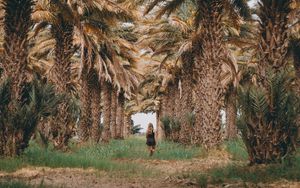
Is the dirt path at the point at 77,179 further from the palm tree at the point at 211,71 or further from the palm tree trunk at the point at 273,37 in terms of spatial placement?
the palm tree at the point at 211,71

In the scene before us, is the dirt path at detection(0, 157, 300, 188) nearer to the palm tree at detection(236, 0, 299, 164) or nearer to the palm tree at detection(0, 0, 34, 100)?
the palm tree at detection(236, 0, 299, 164)

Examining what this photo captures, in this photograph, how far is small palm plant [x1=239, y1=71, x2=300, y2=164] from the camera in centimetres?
1134

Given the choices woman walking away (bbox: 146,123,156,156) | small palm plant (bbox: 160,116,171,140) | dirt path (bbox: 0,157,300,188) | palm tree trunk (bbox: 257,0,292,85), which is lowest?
dirt path (bbox: 0,157,300,188)

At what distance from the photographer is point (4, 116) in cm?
1313

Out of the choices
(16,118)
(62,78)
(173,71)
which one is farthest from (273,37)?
(173,71)

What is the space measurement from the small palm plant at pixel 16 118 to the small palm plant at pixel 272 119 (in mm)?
5943

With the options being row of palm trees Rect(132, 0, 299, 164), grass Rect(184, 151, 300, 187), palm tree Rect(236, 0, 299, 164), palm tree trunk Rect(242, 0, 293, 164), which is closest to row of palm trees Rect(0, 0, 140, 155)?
row of palm trees Rect(132, 0, 299, 164)

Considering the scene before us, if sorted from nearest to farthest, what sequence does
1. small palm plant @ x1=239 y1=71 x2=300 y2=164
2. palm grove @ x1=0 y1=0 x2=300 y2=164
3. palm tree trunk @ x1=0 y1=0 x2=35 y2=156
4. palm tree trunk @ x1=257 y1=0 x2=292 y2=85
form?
small palm plant @ x1=239 y1=71 x2=300 y2=164 → palm grove @ x1=0 y1=0 x2=300 y2=164 → palm tree trunk @ x1=257 y1=0 x2=292 y2=85 → palm tree trunk @ x1=0 y1=0 x2=35 y2=156

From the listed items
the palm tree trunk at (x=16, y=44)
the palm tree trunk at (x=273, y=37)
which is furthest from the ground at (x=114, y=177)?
the palm tree trunk at (x=273, y=37)

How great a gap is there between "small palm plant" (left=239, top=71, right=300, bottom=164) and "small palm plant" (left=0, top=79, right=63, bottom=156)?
5.94 m

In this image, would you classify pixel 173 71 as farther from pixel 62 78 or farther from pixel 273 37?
pixel 273 37

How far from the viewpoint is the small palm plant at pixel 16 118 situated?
12883 millimetres

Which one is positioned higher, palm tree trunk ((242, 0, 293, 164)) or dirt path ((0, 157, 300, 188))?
palm tree trunk ((242, 0, 293, 164))

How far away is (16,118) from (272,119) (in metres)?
6.91
